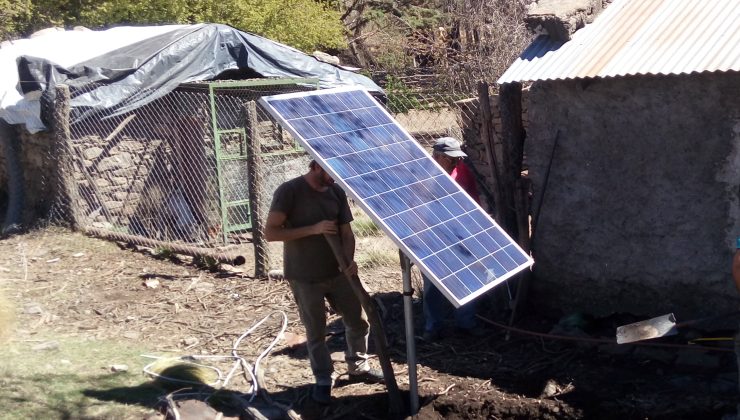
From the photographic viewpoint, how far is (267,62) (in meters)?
12.8

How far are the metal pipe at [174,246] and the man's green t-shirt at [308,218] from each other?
380 centimetres

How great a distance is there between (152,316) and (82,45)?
6313mm

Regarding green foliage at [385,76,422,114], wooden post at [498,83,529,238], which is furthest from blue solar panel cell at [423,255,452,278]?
green foliage at [385,76,422,114]

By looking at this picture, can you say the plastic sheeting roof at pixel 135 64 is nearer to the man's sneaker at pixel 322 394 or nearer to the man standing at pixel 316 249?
the man standing at pixel 316 249

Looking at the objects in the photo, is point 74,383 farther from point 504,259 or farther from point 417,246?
point 504,259

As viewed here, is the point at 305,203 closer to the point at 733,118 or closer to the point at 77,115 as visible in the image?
the point at 733,118

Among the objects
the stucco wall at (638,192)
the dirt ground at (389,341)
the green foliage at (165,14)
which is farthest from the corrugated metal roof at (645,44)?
the green foliage at (165,14)

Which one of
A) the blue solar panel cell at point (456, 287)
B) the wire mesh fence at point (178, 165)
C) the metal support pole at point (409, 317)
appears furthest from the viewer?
the wire mesh fence at point (178, 165)

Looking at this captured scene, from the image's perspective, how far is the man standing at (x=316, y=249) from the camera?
580 centimetres

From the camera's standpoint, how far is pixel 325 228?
18.5 ft

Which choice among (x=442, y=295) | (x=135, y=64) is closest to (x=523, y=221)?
(x=442, y=295)

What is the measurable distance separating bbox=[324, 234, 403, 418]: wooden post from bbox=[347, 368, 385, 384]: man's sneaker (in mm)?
542

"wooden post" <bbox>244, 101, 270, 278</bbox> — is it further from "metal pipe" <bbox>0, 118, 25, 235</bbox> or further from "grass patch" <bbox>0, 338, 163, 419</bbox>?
"metal pipe" <bbox>0, 118, 25, 235</bbox>

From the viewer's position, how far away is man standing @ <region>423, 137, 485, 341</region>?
7273 mm
